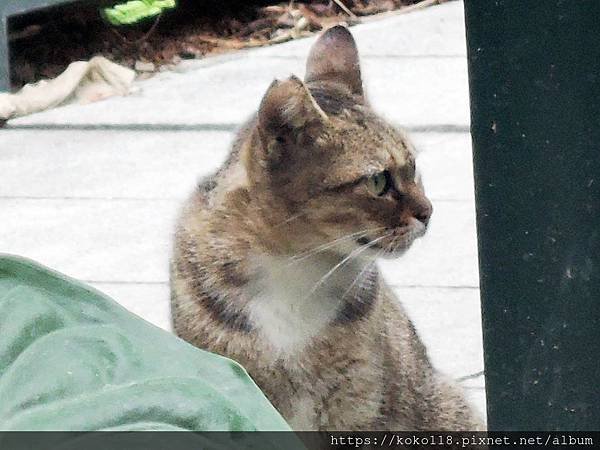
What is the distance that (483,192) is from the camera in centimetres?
161

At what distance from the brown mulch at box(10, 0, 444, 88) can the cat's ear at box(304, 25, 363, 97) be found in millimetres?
1702

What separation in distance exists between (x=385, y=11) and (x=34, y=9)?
3.89 ft

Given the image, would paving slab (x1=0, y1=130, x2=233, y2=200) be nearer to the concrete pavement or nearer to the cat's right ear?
the concrete pavement

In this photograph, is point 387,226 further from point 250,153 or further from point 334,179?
point 250,153

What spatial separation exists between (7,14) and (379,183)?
7.00 feet

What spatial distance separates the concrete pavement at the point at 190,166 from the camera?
281 cm

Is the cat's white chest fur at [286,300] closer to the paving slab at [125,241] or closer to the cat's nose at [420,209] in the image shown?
the cat's nose at [420,209]

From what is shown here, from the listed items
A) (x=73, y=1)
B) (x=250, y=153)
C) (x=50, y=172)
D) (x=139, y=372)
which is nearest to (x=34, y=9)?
(x=73, y=1)

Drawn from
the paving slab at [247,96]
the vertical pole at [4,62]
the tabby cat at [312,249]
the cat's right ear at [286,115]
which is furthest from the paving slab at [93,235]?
the cat's right ear at [286,115]

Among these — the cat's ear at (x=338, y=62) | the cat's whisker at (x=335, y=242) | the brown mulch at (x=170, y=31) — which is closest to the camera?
the cat's whisker at (x=335, y=242)

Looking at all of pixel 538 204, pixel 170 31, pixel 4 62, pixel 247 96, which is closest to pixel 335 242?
pixel 538 204

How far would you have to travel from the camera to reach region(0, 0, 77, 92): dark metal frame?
3590 millimetres

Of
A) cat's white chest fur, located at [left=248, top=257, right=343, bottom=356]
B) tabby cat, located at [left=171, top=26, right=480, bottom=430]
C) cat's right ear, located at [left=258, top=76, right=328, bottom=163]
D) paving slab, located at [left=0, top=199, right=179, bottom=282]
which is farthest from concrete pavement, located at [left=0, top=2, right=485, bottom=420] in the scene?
cat's right ear, located at [left=258, top=76, right=328, bottom=163]

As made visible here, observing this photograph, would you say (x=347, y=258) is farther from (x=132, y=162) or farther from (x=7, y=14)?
(x=7, y=14)
